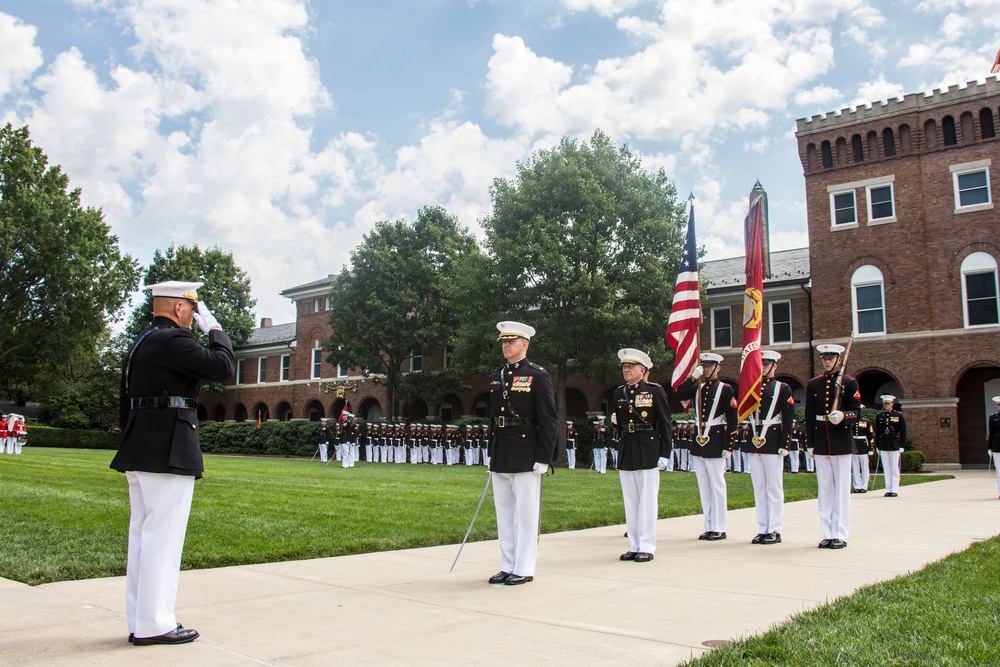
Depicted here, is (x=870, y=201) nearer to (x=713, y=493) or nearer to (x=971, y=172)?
(x=971, y=172)

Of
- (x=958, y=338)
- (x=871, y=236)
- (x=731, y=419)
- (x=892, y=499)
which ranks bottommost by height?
(x=892, y=499)

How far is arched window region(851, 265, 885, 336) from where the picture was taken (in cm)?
3125

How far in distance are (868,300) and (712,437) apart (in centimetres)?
2532

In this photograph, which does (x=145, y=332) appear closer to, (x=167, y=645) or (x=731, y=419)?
(x=167, y=645)

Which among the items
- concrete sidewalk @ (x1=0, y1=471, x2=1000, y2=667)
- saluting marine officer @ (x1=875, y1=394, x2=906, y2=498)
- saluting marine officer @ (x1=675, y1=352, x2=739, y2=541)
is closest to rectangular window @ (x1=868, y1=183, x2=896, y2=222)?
saluting marine officer @ (x1=875, y1=394, x2=906, y2=498)

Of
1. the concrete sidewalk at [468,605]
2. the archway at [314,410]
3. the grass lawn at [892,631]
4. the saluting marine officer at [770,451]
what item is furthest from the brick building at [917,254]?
the archway at [314,410]

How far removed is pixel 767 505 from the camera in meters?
8.96

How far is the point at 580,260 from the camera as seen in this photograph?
33.3 metres

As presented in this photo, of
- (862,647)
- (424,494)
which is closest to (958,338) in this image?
(424,494)

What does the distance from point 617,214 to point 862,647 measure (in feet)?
99.5

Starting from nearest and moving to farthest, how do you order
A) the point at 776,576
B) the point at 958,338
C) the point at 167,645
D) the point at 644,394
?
the point at 167,645 → the point at 776,576 → the point at 644,394 → the point at 958,338

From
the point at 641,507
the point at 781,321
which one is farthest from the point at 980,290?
the point at 641,507

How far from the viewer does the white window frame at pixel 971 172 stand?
2975 cm

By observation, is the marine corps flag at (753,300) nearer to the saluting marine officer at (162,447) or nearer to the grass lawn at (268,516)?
the grass lawn at (268,516)
